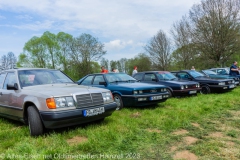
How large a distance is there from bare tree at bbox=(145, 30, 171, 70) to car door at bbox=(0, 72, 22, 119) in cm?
3004

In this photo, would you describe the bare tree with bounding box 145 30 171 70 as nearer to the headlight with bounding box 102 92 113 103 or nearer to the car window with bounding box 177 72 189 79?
the car window with bounding box 177 72 189 79

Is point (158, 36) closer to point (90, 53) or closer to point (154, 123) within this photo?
point (90, 53)

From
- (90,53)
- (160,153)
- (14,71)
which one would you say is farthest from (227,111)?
(90,53)

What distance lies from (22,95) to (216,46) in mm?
23620

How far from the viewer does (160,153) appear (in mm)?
3072

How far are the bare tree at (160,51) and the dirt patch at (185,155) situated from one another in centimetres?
3080

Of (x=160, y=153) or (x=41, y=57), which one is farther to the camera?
(x=41, y=57)

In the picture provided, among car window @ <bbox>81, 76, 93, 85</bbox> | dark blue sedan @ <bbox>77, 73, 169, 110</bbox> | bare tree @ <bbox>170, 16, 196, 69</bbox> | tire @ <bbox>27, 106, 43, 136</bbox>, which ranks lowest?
tire @ <bbox>27, 106, 43, 136</bbox>

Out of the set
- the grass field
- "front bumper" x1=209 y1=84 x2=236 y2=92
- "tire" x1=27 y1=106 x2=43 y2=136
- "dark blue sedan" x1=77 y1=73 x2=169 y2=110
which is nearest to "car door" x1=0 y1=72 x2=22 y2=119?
the grass field

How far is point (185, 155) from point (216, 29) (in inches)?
907

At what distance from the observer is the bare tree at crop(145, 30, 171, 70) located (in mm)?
33188

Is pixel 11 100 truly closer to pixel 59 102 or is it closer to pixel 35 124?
pixel 35 124

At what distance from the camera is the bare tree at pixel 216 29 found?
21688 mm

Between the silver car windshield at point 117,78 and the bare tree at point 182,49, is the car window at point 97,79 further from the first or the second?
the bare tree at point 182,49
